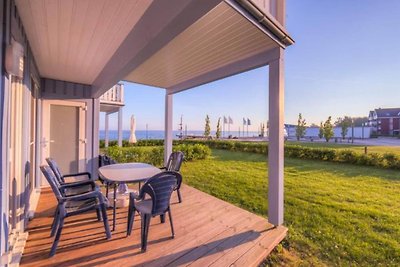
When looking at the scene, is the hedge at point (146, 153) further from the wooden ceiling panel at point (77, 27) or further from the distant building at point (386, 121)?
the distant building at point (386, 121)

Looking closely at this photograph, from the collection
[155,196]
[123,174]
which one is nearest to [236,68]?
[155,196]

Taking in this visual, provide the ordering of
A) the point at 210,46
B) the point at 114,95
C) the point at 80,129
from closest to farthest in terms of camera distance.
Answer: the point at 210,46 < the point at 80,129 < the point at 114,95

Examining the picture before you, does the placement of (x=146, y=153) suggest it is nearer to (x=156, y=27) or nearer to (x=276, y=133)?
(x=276, y=133)

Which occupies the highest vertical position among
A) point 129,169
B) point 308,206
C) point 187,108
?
point 187,108

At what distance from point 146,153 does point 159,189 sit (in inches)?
231

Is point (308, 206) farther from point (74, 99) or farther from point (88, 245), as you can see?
point (74, 99)

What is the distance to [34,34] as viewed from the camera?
2.65 m

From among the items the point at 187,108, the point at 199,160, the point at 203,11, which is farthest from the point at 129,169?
the point at 187,108

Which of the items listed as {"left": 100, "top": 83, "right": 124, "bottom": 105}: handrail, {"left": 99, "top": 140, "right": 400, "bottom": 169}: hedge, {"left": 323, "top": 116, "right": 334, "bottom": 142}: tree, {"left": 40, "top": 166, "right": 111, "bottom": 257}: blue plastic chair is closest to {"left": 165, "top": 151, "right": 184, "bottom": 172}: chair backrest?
{"left": 40, "top": 166, "right": 111, "bottom": 257}: blue plastic chair

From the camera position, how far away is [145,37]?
2.20 meters

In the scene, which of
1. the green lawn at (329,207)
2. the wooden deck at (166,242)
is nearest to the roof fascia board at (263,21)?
the wooden deck at (166,242)

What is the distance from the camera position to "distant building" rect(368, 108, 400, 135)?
38.7 meters

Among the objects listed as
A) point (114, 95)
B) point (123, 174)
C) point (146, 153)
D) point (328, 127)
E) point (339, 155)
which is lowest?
point (339, 155)

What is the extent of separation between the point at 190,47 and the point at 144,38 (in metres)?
1.17
